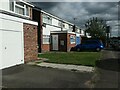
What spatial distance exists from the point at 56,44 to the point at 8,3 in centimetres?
1845

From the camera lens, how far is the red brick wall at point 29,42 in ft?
54.3

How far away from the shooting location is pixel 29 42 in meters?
17.2

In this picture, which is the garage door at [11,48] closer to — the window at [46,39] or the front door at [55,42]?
the window at [46,39]

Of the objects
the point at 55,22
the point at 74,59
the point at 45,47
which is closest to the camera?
the point at 74,59

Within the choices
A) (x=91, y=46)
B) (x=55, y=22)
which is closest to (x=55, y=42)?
(x=55, y=22)

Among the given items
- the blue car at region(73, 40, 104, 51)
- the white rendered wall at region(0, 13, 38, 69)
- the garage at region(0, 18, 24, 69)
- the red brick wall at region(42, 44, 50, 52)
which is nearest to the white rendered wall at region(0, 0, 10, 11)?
the white rendered wall at region(0, 13, 38, 69)

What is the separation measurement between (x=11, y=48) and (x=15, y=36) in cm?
101

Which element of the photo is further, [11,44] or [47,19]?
[47,19]

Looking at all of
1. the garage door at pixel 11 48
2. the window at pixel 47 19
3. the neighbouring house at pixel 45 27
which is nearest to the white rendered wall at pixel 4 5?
the garage door at pixel 11 48

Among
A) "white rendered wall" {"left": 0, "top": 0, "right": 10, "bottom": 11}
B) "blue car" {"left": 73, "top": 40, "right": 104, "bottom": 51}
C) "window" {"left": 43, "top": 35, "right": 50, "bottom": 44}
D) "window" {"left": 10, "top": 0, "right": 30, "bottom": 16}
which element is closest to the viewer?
"white rendered wall" {"left": 0, "top": 0, "right": 10, "bottom": 11}

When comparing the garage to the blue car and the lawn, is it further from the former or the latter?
the blue car

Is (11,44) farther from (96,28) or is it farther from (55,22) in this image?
(96,28)

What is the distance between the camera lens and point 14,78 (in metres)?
10.7

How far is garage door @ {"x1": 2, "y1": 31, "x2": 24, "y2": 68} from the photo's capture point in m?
13.5
